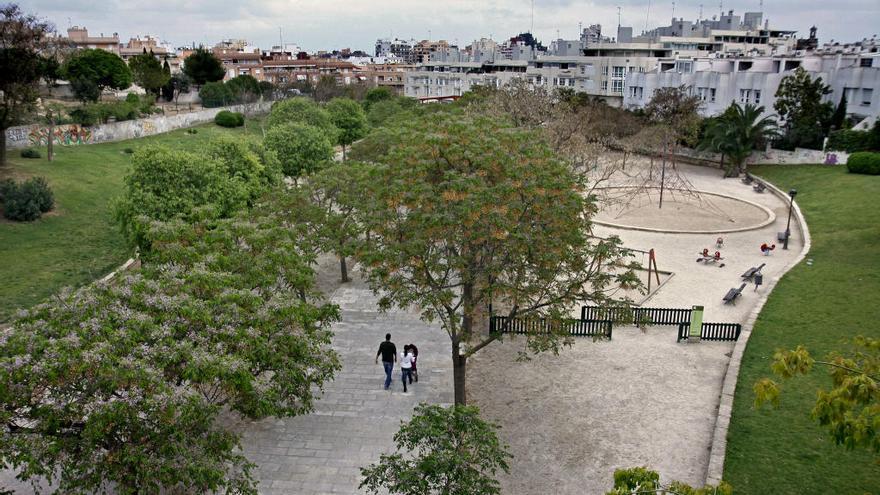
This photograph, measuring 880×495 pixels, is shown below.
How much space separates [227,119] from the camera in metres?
66.9

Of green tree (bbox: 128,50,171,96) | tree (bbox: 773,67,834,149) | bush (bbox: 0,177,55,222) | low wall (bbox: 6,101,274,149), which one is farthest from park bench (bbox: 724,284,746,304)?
green tree (bbox: 128,50,171,96)

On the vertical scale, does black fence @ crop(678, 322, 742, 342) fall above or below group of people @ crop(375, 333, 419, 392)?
below

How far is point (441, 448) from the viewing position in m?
9.84

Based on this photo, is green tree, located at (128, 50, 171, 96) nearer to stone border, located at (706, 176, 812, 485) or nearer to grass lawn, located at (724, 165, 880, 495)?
grass lawn, located at (724, 165, 880, 495)

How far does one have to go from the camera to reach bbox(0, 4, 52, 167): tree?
31.7m

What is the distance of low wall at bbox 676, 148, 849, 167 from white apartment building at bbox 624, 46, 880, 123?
15.9 feet

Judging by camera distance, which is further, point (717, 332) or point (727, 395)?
point (717, 332)

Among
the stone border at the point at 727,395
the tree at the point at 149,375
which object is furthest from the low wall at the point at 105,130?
the stone border at the point at 727,395

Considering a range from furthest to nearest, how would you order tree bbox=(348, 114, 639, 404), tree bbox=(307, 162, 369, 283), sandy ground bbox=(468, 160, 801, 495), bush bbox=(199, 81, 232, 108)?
bush bbox=(199, 81, 232, 108), tree bbox=(307, 162, 369, 283), tree bbox=(348, 114, 639, 404), sandy ground bbox=(468, 160, 801, 495)

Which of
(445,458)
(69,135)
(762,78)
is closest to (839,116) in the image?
(762,78)

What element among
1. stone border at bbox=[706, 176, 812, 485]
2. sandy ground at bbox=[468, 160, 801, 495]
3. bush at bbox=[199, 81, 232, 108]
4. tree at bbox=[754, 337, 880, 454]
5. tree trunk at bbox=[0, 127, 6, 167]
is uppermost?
bush at bbox=[199, 81, 232, 108]

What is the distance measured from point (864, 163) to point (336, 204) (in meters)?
34.6

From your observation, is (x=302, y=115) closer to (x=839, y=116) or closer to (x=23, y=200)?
(x=23, y=200)

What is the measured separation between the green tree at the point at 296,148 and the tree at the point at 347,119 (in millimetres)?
15957
